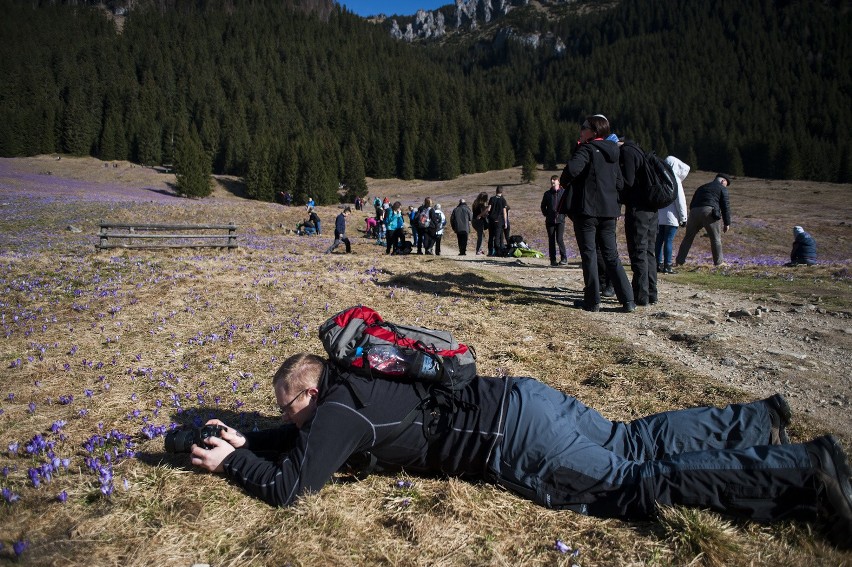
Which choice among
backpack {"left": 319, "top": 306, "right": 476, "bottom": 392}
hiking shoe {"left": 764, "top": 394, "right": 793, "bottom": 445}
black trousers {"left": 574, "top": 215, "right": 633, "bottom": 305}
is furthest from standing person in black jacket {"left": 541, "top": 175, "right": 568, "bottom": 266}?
backpack {"left": 319, "top": 306, "right": 476, "bottom": 392}

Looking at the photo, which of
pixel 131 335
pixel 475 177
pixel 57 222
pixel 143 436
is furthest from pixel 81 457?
pixel 475 177

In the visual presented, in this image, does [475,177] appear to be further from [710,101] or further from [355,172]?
[710,101]

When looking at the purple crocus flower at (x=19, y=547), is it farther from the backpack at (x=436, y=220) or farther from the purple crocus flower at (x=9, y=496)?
the backpack at (x=436, y=220)

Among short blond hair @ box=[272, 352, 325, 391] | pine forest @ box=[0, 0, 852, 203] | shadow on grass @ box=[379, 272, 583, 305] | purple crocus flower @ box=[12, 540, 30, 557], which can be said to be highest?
pine forest @ box=[0, 0, 852, 203]

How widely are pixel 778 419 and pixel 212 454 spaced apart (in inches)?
150

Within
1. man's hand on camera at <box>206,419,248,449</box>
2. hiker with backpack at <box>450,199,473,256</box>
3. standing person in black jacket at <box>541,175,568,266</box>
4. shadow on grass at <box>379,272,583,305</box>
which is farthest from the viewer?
hiker with backpack at <box>450,199,473,256</box>

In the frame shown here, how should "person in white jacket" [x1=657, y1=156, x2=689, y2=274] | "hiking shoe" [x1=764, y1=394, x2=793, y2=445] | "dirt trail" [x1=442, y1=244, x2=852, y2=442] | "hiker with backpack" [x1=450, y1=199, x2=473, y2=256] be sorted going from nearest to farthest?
1. "hiking shoe" [x1=764, y1=394, x2=793, y2=445]
2. "dirt trail" [x1=442, y1=244, x2=852, y2=442]
3. "person in white jacket" [x1=657, y1=156, x2=689, y2=274]
4. "hiker with backpack" [x1=450, y1=199, x2=473, y2=256]

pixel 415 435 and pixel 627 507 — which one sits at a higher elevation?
pixel 415 435

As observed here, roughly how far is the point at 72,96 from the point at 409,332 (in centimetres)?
14339

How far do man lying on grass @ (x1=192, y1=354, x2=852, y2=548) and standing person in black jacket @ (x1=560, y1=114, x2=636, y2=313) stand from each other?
4789 mm

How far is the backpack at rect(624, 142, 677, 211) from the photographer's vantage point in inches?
306

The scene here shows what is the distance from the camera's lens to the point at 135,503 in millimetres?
2947

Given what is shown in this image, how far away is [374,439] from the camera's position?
2.95 metres

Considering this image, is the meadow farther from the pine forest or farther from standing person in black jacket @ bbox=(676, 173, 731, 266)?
the pine forest
